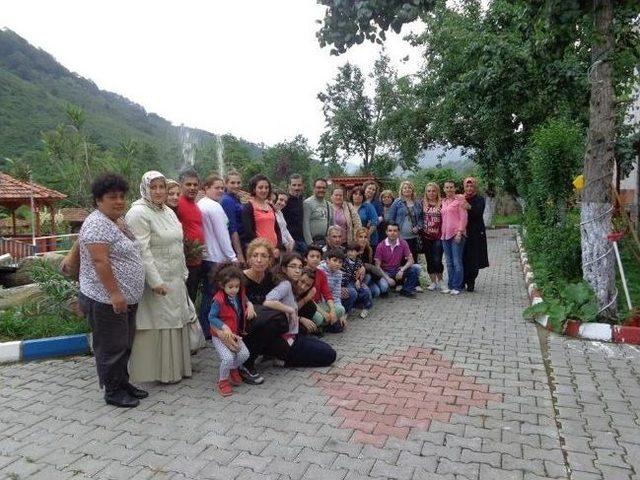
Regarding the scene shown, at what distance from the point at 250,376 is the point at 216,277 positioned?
88 cm

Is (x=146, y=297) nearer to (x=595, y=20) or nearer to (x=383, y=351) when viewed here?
(x=383, y=351)

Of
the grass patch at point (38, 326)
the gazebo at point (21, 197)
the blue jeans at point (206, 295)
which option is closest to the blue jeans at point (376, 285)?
the blue jeans at point (206, 295)

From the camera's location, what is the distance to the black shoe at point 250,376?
4195 mm

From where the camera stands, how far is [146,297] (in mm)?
4039

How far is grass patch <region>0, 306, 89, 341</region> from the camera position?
16.9ft

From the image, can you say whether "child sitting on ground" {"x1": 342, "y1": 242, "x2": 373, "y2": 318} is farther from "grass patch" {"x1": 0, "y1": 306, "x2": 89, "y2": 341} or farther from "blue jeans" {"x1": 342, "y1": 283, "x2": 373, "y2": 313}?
"grass patch" {"x1": 0, "y1": 306, "x2": 89, "y2": 341}

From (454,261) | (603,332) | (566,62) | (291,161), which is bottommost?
(603,332)

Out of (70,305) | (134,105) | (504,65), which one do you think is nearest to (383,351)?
(70,305)

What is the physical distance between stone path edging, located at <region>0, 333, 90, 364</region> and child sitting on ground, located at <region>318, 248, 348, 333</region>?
2571 mm

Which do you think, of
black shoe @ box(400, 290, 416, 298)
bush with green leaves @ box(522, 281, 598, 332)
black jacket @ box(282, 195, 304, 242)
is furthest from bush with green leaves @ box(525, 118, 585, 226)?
black jacket @ box(282, 195, 304, 242)

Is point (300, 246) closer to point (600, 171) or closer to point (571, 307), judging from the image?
point (571, 307)

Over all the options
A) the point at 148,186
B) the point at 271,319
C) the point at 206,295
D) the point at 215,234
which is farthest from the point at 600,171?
the point at 148,186

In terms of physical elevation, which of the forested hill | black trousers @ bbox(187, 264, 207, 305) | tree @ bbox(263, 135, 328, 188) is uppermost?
the forested hill

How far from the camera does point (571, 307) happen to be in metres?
5.63
